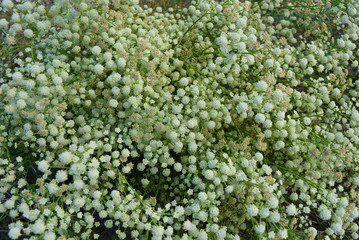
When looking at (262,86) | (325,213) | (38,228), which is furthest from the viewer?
(262,86)

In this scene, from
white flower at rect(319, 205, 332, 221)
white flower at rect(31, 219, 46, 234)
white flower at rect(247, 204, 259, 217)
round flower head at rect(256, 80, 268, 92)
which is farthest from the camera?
round flower head at rect(256, 80, 268, 92)

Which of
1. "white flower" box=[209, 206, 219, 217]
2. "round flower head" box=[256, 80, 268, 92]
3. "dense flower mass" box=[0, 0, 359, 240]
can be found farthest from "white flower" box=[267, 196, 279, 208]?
"round flower head" box=[256, 80, 268, 92]

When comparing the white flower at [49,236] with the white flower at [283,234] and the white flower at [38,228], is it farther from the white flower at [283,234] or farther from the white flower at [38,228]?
the white flower at [283,234]

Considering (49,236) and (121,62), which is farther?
(121,62)

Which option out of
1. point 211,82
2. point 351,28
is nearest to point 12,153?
point 211,82

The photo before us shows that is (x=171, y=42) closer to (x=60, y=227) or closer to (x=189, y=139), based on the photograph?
(x=189, y=139)

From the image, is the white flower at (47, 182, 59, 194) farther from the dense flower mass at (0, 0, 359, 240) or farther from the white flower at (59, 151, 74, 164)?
the white flower at (59, 151, 74, 164)

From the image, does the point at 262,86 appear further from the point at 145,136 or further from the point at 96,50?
the point at 96,50

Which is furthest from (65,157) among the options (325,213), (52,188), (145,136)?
(325,213)

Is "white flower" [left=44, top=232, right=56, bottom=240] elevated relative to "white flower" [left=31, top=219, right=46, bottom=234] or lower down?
lower down

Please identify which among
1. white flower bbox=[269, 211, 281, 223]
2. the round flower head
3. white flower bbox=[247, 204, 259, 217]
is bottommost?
white flower bbox=[269, 211, 281, 223]

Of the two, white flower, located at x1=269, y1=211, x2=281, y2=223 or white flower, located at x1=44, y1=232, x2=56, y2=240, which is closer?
white flower, located at x1=44, y1=232, x2=56, y2=240

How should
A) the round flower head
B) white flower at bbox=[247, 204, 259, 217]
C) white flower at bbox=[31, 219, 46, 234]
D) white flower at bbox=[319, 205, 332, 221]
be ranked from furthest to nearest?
the round flower head, white flower at bbox=[319, 205, 332, 221], white flower at bbox=[247, 204, 259, 217], white flower at bbox=[31, 219, 46, 234]
